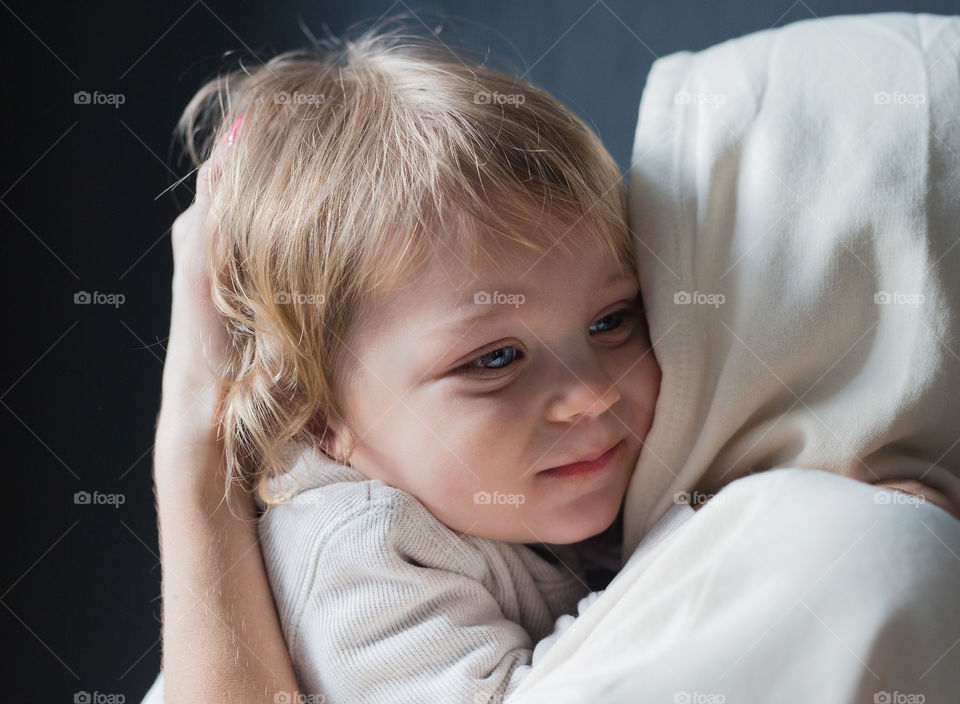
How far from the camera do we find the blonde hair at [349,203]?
841 mm

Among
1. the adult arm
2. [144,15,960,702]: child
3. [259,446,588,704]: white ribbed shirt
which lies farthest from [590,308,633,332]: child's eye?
the adult arm

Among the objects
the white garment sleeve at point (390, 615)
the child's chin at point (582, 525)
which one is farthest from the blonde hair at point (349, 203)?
the child's chin at point (582, 525)

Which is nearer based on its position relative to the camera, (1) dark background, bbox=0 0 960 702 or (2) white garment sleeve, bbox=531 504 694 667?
(2) white garment sleeve, bbox=531 504 694 667

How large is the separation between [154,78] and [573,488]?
33.7 inches

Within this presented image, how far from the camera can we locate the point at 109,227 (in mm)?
1293

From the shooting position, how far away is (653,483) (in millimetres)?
Answer: 892

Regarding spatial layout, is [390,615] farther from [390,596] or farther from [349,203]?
[349,203]

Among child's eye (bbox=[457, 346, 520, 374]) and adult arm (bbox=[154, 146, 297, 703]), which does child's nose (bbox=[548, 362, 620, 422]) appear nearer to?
child's eye (bbox=[457, 346, 520, 374])

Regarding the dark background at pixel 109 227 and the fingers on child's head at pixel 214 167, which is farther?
the dark background at pixel 109 227

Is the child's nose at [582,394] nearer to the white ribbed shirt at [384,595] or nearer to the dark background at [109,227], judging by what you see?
the white ribbed shirt at [384,595]

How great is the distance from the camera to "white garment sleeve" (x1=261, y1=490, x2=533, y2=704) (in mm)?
804

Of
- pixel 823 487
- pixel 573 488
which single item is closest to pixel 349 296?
pixel 573 488

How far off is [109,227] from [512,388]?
72cm

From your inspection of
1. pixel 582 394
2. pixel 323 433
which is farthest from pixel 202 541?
pixel 582 394
